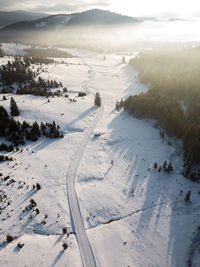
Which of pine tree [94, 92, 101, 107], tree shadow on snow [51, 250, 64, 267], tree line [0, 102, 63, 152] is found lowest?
tree shadow on snow [51, 250, 64, 267]

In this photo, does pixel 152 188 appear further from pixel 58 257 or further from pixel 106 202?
pixel 58 257

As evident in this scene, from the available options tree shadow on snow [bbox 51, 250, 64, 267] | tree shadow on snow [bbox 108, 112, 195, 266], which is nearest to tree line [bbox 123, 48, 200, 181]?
tree shadow on snow [bbox 108, 112, 195, 266]

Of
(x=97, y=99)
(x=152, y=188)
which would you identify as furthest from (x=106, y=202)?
(x=97, y=99)

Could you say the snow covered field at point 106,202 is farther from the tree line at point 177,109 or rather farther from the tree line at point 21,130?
the tree line at point 177,109

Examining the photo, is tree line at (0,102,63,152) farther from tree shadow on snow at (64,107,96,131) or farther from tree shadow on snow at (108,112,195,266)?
tree shadow on snow at (108,112,195,266)

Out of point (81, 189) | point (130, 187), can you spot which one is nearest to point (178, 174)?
point (130, 187)

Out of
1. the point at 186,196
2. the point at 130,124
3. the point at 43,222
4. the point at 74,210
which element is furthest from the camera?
the point at 130,124

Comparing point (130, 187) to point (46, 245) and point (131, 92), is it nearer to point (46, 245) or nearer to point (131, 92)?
point (46, 245)

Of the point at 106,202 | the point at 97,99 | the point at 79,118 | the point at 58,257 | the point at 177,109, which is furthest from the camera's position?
the point at 97,99
